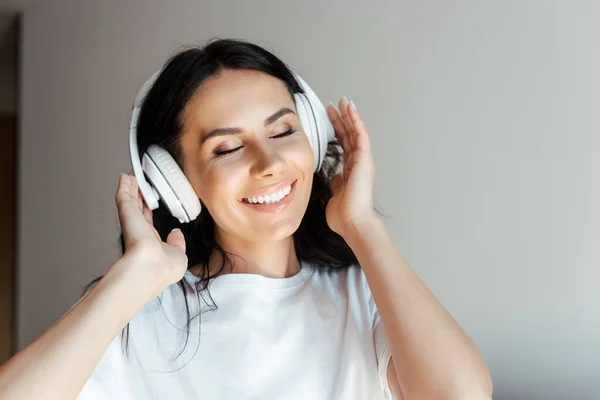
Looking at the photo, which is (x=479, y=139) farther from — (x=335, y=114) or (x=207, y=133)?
(x=207, y=133)

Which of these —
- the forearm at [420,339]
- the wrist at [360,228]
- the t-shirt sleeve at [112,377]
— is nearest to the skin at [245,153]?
the wrist at [360,228]

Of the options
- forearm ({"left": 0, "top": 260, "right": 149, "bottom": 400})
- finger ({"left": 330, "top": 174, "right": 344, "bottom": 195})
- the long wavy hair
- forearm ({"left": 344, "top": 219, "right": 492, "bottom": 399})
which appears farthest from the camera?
finger ({"left": 330, "top": 174, "right": 344, "bottom": 195})

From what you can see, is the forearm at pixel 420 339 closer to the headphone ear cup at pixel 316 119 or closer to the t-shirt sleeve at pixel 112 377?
the headphone ear cup at pixel 316 119

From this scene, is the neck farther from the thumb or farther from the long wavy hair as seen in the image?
the thumb

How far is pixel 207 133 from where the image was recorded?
1.18 metres

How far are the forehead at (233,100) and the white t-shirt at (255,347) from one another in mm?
327

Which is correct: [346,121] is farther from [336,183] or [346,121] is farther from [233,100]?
[233,100]

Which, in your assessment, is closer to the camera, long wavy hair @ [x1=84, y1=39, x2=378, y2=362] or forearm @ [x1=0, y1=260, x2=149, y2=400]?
forearm @ [x1=0, y1=260, x2=149, y2=400]

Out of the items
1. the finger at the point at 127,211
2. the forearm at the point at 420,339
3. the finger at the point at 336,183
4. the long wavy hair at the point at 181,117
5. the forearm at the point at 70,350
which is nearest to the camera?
the forearm at the point at 70,350

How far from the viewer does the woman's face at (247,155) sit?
3.79ft

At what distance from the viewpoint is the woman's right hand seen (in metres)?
1.04

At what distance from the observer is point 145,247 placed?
3.45ft

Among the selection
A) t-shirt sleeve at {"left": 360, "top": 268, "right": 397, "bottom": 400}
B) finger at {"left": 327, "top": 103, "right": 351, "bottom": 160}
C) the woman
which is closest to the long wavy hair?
the woman

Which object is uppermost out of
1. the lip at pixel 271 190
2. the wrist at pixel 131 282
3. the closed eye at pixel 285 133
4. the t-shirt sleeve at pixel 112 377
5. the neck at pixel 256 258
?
the closed eye at pixel 285 133
